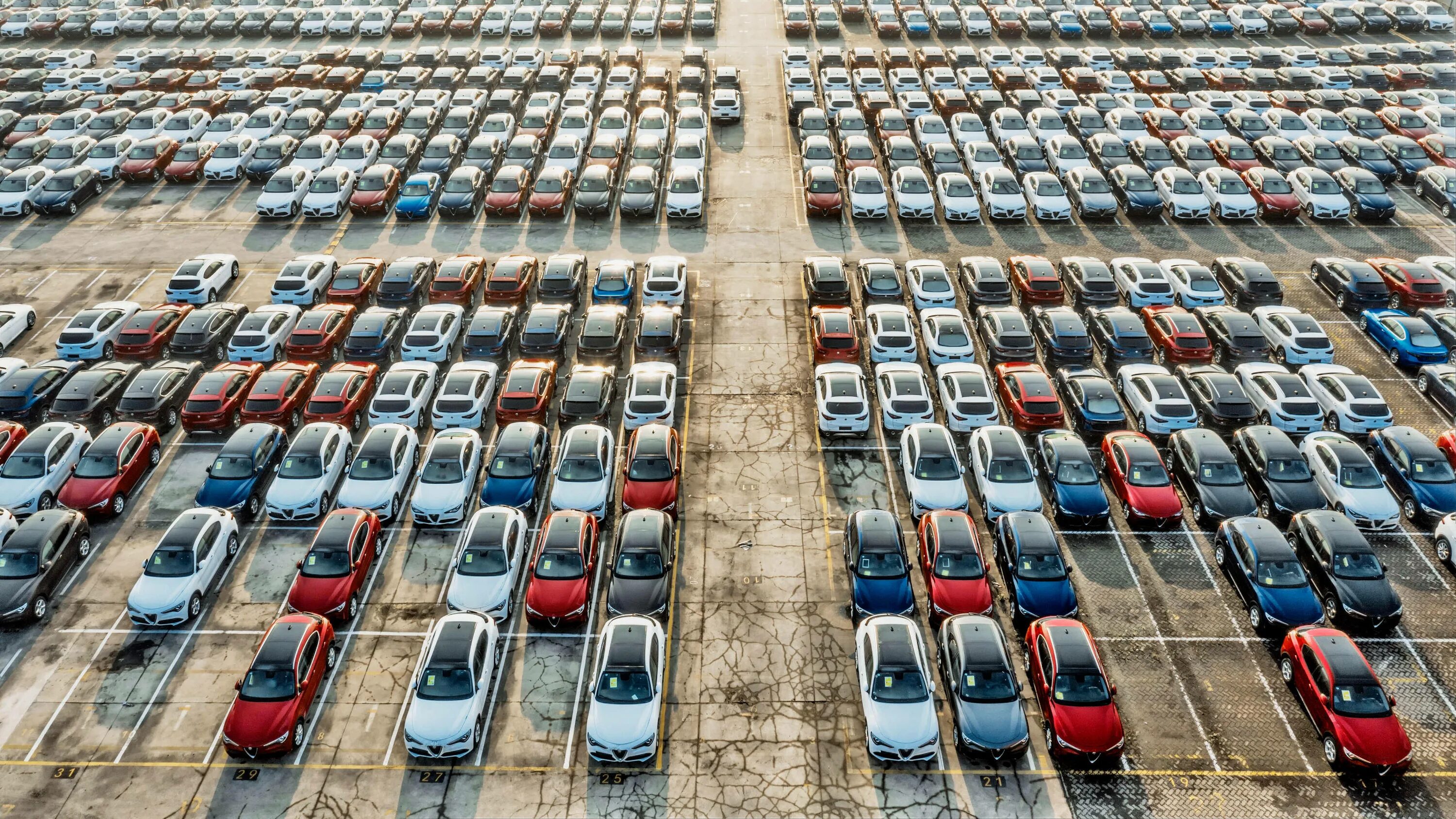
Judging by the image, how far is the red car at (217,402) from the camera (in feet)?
88.8

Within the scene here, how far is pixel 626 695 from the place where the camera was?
18.7 m

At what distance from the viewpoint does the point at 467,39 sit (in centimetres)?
6016

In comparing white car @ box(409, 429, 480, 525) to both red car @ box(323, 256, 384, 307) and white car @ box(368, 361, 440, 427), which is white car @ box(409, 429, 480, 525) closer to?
white car @ box(368, 361, 440, 427)

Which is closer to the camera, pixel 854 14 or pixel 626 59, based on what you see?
pixel 626 59

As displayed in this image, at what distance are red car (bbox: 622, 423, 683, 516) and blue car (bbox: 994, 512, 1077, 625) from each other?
7.96m

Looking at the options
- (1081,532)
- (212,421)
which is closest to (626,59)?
(212,421)

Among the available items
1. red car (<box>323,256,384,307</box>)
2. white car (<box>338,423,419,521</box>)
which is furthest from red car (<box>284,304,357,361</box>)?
white car (<box>338,423,419,521</box>)

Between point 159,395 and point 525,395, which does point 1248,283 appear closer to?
point 525,395

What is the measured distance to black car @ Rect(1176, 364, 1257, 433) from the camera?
87.2 feet

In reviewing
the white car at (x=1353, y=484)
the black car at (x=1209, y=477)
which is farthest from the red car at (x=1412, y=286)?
the black car at (x=1209, y=477)

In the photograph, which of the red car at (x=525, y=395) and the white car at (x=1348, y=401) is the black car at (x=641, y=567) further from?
the white car at (x=1348, y=401)

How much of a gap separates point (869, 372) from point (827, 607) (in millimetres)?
9823

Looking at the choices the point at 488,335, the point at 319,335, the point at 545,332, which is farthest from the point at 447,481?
the point at 319,335

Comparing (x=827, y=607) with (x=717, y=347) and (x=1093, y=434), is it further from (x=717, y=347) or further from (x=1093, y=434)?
(x=717, y=347)
